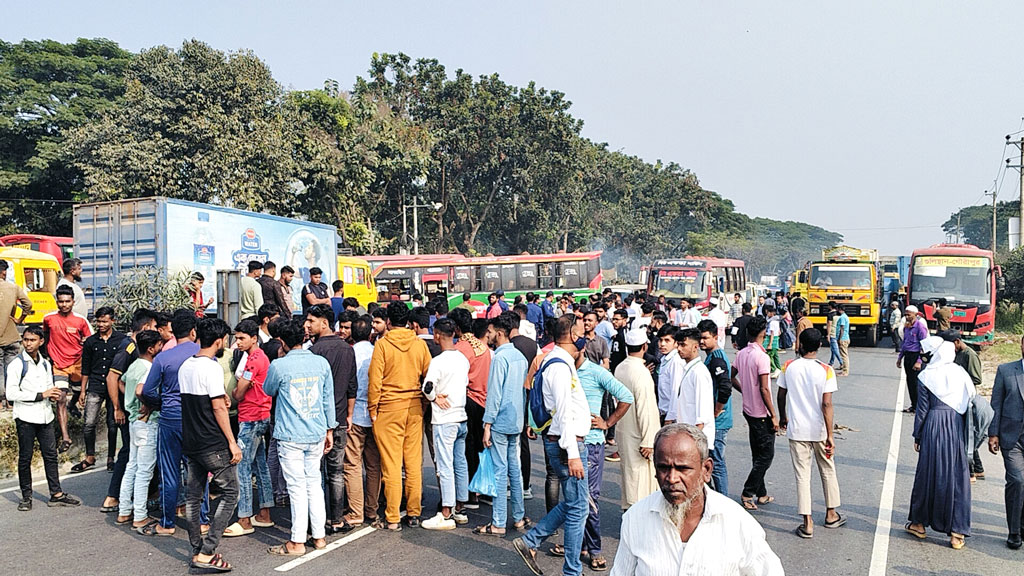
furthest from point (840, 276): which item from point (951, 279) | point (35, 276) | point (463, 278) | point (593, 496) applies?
point (35, 276)

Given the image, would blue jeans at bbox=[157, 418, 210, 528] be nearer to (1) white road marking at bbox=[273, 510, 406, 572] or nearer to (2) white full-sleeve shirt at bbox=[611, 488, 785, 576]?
(1) white road marking at bbox=[273, 510, 406, 572]

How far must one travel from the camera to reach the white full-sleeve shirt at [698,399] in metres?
5.96

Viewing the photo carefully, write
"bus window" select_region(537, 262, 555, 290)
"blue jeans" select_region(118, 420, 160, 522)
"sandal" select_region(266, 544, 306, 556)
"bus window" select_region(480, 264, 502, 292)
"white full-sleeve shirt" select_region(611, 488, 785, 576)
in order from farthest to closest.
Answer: "bus window" select_region(480, 264, 502, 292) → "bus window" select_region(537, 262, 555, 290) → "blue jeans" select_region(118, 420, 160, 522) → "sandal" select_region(266, 544, 306, 556) → "white full-sleeve shirt" select_region(611, 488, 785, 576)

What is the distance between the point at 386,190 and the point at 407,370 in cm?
3535

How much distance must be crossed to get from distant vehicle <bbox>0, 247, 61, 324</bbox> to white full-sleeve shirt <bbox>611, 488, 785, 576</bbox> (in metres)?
17.8

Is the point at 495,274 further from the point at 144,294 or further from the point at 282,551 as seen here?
the point at 282,551

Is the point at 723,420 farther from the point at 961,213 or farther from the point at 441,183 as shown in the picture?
the point at 961,213

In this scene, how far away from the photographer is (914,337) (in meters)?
11.5

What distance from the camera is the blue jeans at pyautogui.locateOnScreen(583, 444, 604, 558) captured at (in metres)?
5.44

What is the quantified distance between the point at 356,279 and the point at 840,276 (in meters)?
15.3

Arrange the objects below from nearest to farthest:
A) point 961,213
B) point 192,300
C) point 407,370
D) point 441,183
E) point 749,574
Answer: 1. point 749,574
2. point 407,370
3. point 192,300
4. point 441,183
5. point 961,213

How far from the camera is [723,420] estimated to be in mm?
6570

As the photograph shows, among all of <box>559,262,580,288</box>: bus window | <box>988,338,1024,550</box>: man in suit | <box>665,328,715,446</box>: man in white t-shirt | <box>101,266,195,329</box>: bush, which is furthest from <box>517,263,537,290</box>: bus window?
<box>988,338,1024,550</box>: man in suit

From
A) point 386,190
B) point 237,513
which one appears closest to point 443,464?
point 237,513
